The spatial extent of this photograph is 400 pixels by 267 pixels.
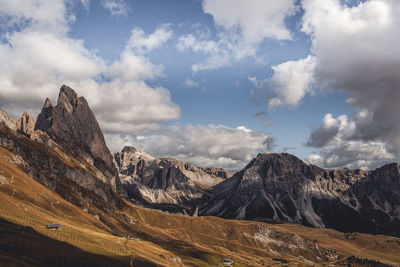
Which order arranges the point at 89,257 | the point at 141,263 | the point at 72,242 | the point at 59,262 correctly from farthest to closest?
the point at 141,263
the point at 72,242
the point at 89,257
the point at 59,262

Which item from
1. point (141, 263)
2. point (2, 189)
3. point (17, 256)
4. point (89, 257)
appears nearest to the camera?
point (17, 256)

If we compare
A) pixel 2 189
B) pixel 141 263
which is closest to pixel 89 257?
pixel 141 263

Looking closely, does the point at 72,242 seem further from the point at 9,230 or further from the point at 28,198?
the point at 28,198

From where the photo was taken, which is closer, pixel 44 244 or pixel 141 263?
pixel 44 244

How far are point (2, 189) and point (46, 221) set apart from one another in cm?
5389

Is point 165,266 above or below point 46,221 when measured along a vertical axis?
below

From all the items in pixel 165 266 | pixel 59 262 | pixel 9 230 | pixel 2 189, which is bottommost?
pixel 165 266

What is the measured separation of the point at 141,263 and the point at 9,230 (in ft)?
190

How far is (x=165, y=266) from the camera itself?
158000 millimetres

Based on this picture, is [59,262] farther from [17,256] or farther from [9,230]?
[9,230]

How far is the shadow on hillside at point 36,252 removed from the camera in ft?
324

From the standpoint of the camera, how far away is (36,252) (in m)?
108

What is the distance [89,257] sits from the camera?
124 meters

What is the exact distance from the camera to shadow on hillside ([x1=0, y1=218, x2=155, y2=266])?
324 ft
